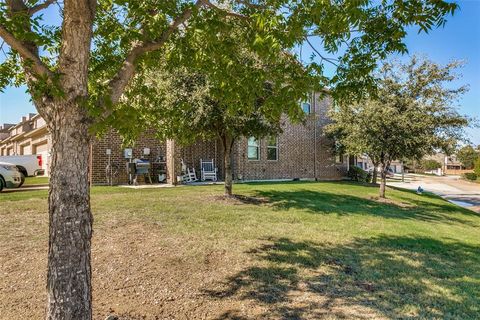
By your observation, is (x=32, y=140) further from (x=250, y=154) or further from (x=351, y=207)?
(x=351, y=207)

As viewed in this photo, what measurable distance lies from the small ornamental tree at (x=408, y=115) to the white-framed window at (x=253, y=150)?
588 centimetres

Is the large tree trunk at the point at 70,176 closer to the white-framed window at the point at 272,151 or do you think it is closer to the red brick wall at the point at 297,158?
the red brick wall at the point at 297,158

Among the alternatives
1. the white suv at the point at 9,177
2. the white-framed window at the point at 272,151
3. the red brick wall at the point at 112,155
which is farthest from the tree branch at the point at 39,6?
the white-framed window at the point at 272,151

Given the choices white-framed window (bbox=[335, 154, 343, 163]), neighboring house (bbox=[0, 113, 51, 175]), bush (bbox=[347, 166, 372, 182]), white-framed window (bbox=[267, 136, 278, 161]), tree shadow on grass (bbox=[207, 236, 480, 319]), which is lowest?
tree shadow on grass (bbox=[207, 236, 480, 319])

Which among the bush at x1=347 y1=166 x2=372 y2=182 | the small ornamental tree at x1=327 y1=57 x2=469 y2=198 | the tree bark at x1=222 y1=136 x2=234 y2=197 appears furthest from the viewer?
the bush at x1=347 y1=166 x2=372 y2=182

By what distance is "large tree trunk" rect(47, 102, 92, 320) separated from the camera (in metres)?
2.71

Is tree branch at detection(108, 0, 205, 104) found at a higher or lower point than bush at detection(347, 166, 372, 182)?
higher

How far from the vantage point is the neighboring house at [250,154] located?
46.6ft

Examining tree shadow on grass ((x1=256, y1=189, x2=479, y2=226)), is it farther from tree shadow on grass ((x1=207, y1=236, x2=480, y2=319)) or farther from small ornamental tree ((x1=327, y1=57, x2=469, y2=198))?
tree shadow on grass ((x1=207, y1=236, x2=480, y2=319))

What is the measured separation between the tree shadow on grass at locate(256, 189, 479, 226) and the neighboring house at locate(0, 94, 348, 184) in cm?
212

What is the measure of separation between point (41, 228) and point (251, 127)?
20.1 feet

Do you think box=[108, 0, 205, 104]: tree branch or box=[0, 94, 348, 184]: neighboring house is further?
box=[0, 94, 348, 184]: neighboring house

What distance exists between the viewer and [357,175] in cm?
2381

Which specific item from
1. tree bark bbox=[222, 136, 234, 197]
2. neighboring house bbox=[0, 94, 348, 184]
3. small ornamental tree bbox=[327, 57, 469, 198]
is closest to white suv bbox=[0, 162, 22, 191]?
neighboring house bbox=[0, 94, 348, 184]
